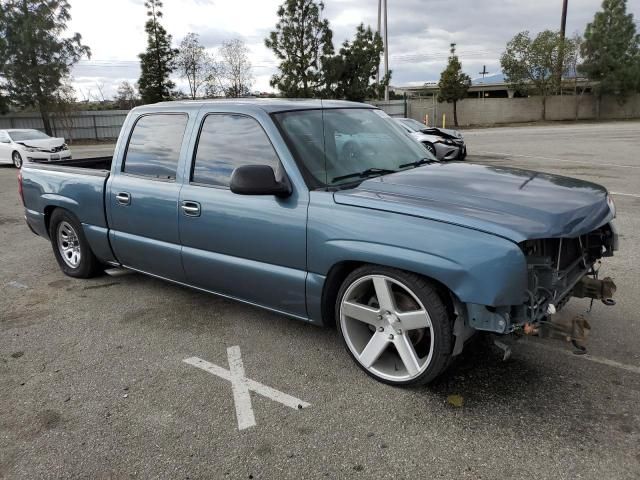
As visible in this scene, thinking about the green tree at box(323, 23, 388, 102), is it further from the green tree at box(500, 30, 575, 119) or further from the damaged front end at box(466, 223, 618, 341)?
the damaged front end at box(466, 223, 618, 341)

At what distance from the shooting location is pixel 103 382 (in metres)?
3.51

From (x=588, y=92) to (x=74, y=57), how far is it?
39.2 metres

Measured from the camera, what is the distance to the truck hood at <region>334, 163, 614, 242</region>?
2.82 meters

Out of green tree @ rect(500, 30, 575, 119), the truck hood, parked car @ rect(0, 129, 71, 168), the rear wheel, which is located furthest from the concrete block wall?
the truck hood

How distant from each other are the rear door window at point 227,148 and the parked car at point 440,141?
11.3 metres

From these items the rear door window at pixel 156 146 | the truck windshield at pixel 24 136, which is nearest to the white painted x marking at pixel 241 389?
the rear door window at pixel 156 146

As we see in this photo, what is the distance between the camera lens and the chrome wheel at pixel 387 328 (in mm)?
3145

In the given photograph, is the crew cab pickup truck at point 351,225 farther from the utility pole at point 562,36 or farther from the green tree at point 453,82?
the utility pole at point 562,36

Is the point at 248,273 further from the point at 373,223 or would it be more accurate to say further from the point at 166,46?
the point at 166,46

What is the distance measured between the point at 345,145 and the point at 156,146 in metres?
1.64

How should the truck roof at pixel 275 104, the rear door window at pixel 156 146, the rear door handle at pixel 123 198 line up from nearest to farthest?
the truck roof at pixel 275 104
the rear door window at pixel 156 146
the rear door handle at pixel 123 198

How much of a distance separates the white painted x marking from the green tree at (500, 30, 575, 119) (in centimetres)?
4231

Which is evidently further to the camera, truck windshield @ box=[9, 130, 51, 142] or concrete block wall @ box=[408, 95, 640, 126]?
concrete block wall @ box=[408, 95, 640, 126]

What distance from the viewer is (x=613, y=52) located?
42438mm
